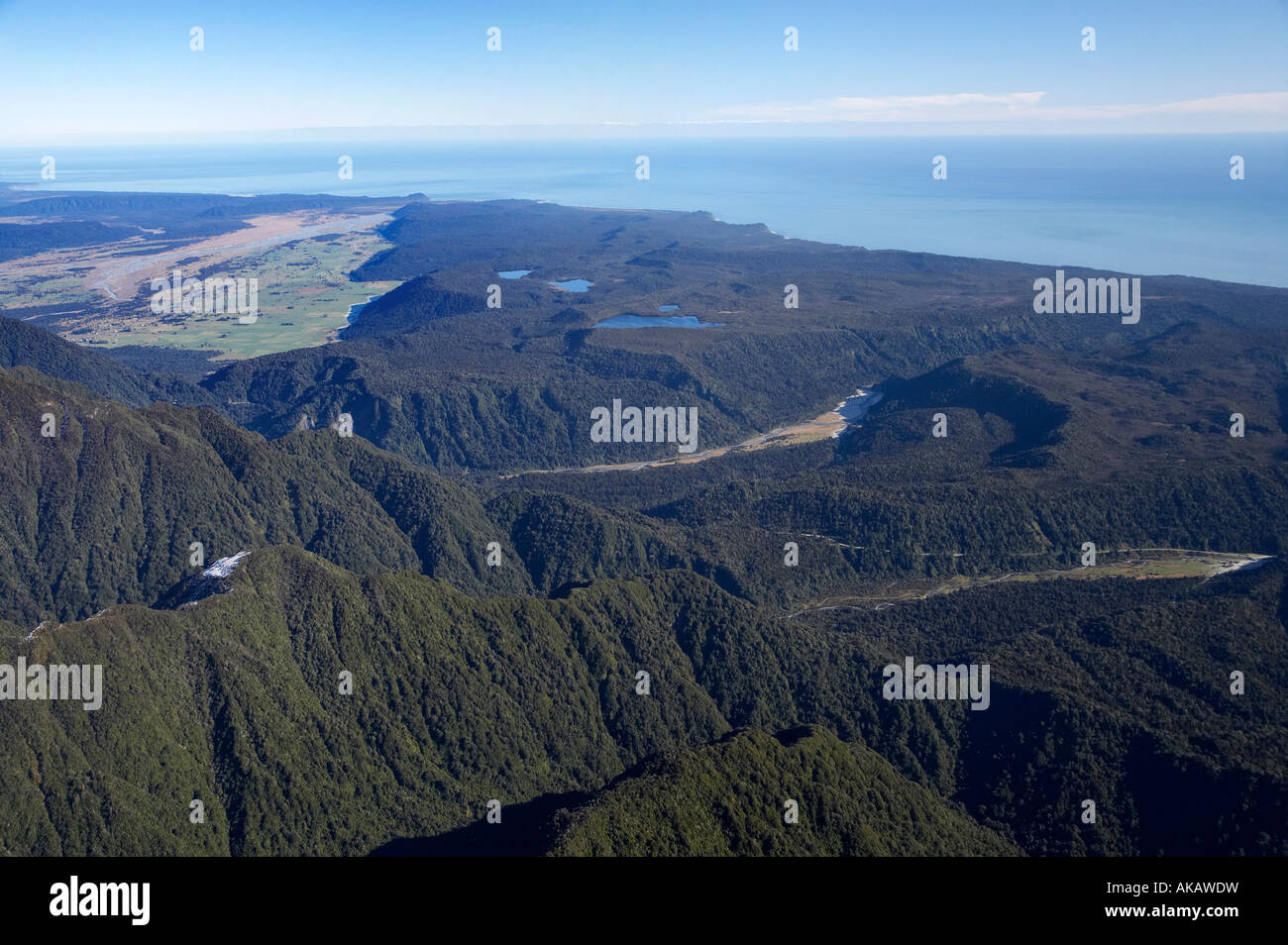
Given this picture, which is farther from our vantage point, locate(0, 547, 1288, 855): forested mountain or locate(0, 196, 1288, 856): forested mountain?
locate(0, 196, 1288, 856): forested mountain

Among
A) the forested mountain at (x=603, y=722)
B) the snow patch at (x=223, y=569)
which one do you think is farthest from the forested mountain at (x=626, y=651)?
the snow patch at (x=223, y=569)

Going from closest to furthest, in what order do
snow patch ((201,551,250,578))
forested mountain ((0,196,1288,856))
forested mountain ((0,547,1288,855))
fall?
forested mountain ((0,547,1288,855)) → forested mountain ((0,196,1288,856)) → snow patch ((201,551,250,578))

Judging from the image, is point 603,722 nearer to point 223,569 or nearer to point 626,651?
point 626,651

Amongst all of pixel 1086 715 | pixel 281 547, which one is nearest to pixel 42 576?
pixel 281 547

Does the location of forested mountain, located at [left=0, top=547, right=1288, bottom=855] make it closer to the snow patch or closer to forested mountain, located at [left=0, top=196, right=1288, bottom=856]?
forested mountain, located at [left=0, top=196, right=1288, bottom=856]

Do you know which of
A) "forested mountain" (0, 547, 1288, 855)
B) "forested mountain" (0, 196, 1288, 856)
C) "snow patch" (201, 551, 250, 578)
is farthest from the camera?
"snow patch" (201, 551, 250, 578)

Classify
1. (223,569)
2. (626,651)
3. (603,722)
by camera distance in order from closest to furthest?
(603,722) < (223,569) < (626,651)

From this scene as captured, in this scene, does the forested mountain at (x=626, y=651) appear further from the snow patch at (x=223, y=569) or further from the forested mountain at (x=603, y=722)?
the snow patch at (x=223, y=569)

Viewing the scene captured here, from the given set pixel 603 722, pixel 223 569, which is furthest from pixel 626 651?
pixel 223 569

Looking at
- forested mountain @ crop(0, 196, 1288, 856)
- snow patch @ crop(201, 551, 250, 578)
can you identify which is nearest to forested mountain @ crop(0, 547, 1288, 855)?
forested mountain @ crop(0, 196, 1288, 856)

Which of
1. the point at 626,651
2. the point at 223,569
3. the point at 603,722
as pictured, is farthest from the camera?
the point at 626,651

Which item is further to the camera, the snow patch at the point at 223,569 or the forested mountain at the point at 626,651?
the snow patch at the point at 223,569

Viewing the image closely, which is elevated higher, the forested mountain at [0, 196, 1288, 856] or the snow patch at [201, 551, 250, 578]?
the snow patch at [201, 551, 250, 578]
